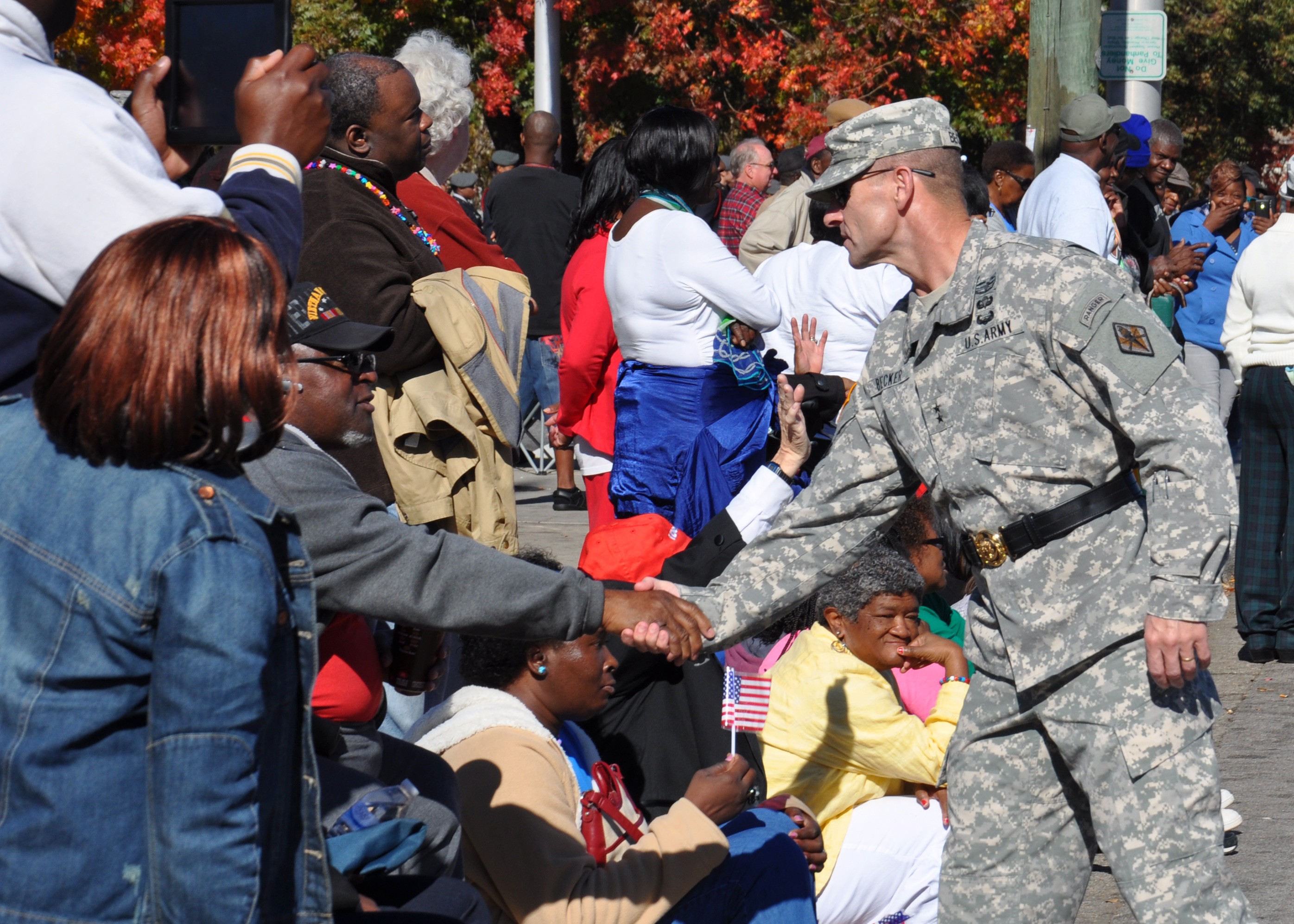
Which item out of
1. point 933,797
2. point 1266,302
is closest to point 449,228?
point 933,797

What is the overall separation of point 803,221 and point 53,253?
7430 millimetres

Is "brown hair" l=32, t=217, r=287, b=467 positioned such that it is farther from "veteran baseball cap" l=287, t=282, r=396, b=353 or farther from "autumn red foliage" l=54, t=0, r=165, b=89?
Result: "autumn red foliage" l=54, t=0, r=165, b=89


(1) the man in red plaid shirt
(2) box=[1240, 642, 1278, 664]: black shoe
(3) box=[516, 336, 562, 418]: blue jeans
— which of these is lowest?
(3) box=[516, 336, 562, 418]: blue jeans

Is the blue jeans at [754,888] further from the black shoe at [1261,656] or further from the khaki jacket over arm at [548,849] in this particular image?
the black shoe at [1261,656]

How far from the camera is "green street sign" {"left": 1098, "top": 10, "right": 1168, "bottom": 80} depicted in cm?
920

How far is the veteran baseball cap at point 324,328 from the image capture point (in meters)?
3.36

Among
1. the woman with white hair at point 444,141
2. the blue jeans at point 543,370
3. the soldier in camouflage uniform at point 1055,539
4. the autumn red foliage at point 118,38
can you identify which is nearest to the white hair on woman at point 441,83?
the woman with white hair at point 444,141

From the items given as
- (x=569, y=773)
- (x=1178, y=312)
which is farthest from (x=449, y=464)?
(x=1178, y=312)

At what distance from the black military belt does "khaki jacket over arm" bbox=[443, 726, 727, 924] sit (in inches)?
37.2

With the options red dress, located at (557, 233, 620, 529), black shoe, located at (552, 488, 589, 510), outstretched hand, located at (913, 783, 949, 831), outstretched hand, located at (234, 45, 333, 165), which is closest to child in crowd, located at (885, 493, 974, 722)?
outstretched hand, located at (913, 783, 949, 831)

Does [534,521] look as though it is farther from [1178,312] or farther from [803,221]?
[1178,312]

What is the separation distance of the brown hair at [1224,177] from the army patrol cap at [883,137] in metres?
8.49

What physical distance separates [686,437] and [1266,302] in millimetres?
3238

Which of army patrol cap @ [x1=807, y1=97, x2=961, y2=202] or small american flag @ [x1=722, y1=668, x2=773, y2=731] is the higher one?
army patrol cap @ [x1=807, y1=97, x2=961, y2=202]
